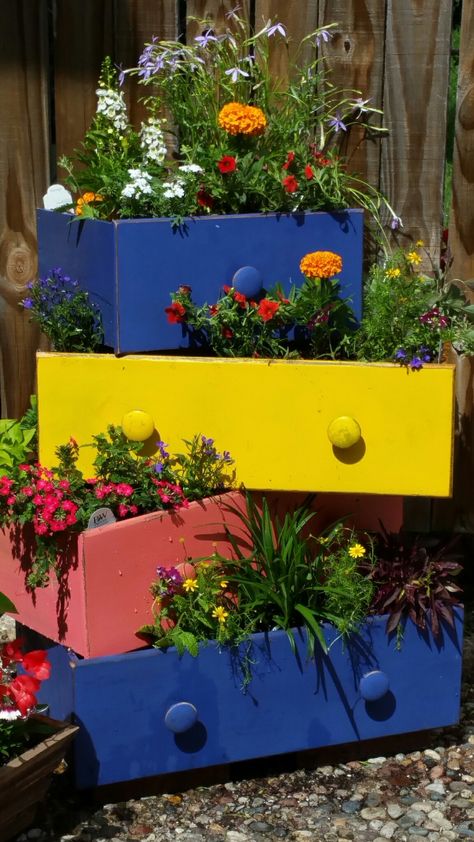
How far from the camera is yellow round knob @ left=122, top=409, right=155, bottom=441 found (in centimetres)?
294

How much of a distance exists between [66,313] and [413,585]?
45.4 inches

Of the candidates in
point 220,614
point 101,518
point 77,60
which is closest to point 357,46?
point 77,60

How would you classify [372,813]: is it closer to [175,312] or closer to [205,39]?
[175,312]

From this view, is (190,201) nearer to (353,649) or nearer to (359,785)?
(353,649)

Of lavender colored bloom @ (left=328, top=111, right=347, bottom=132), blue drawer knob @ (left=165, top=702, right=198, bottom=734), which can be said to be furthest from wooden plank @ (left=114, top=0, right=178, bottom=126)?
blue drawer knob @ (left=165, top=702, right=198, bottom=734)

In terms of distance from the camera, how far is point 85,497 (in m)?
2.94

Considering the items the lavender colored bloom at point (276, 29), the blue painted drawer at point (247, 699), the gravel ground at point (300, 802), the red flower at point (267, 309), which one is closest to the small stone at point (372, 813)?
the gravel ground at point (300, 802)

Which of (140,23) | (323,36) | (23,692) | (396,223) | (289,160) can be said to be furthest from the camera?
(396,223)

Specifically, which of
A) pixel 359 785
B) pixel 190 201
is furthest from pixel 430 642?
pixel 190 201

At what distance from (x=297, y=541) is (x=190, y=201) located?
0.92 m

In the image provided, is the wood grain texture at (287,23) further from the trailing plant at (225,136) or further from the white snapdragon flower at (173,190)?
the white snapdragon flower at (173,190)

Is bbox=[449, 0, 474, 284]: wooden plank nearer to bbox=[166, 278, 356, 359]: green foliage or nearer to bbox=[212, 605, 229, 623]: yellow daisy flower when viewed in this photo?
bbox=[166, 278, 356, 359]: green foliage

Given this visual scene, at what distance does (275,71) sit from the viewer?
11.3 ft

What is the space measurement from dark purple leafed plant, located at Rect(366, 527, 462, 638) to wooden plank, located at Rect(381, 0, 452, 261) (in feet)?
3.28
